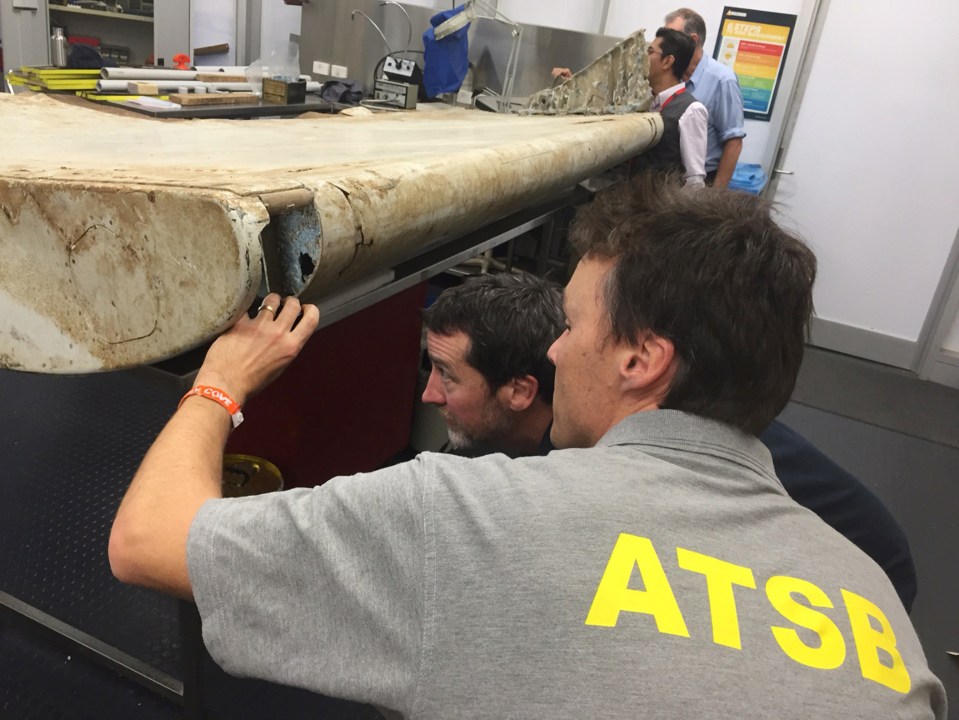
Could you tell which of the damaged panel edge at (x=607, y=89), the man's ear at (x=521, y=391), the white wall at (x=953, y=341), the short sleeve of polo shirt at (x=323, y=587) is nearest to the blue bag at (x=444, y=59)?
the damaged panel edge at (x=607, y=89)

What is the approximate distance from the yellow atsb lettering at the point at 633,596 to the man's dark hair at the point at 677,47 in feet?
8.75

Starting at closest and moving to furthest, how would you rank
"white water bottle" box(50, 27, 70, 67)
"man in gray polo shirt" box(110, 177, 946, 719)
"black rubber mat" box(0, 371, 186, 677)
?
"man in gray polo shirt" box(110, 177, 946, 719) → "black rubber mat" box(0, 371, 186, 677) → "white water bottle" box(50, 27, 70, 67)

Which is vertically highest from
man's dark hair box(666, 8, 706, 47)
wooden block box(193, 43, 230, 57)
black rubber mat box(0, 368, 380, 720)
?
man's dark hair box(666, 8, 706, 47)

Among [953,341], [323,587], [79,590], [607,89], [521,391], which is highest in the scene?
[607,89]

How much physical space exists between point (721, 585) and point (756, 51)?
3.74 m

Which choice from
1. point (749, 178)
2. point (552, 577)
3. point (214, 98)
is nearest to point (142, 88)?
point (214, 98)

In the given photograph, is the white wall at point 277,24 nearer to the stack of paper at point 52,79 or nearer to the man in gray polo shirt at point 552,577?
the stack of paper at point 52,79

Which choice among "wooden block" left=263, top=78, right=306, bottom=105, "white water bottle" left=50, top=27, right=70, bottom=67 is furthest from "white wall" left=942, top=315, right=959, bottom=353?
"white water bottle" left=50, top=27, right=70, bottom=67

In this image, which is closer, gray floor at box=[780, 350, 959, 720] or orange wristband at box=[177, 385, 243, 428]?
orange wristband at box=[177, 385, 243, 428]

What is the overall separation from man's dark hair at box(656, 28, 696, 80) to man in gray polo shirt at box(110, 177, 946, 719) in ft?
7.83

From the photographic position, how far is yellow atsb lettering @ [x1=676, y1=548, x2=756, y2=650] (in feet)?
1.81

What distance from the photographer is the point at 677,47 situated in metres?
2.77

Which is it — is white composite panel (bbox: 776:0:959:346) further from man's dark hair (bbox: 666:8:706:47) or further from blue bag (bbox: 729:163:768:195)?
man's dark hair (bbox: 666:8:706:47)

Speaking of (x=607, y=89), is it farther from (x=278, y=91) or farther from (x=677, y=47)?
(x=278, y=91)
